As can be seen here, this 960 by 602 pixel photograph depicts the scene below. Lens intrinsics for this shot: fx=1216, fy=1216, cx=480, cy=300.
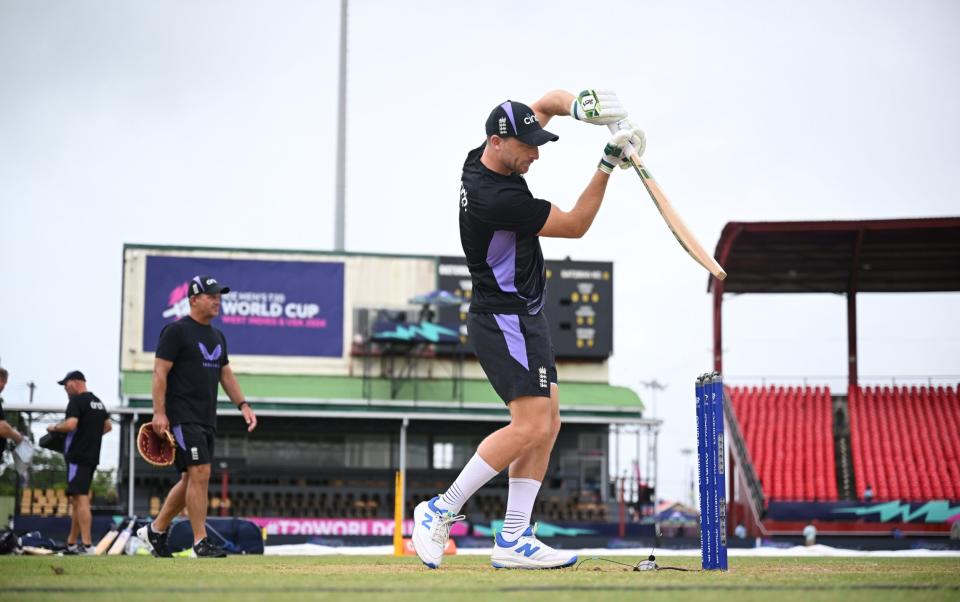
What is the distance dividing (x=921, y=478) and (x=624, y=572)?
2437 cm

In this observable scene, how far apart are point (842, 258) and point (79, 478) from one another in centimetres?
2226

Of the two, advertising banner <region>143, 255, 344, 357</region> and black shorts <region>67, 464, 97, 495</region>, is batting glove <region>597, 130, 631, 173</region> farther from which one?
advertising banner <region>143, 255, 344, 357</region>

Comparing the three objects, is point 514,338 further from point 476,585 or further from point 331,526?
point 331,526

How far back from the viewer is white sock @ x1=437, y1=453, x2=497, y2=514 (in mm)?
6246

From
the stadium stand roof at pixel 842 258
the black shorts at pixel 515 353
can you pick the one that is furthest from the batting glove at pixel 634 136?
the stadium stand roof at pixel 842 258

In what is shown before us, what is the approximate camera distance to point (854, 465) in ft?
95.1

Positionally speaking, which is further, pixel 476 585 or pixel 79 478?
pixel 79 478

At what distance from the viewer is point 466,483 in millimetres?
6281

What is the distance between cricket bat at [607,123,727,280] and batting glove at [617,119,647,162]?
0.12 ft

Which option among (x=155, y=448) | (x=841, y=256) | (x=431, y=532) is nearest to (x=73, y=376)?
(x=155, y=448)

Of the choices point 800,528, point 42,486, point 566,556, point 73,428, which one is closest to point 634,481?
point 800,528

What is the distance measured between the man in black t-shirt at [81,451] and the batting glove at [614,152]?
7775 millimetres

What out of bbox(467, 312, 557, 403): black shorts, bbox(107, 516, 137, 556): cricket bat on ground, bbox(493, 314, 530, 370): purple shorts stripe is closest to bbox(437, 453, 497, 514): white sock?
bbox(467, 312, 557, 403): black shorts

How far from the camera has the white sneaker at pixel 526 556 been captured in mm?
6250
